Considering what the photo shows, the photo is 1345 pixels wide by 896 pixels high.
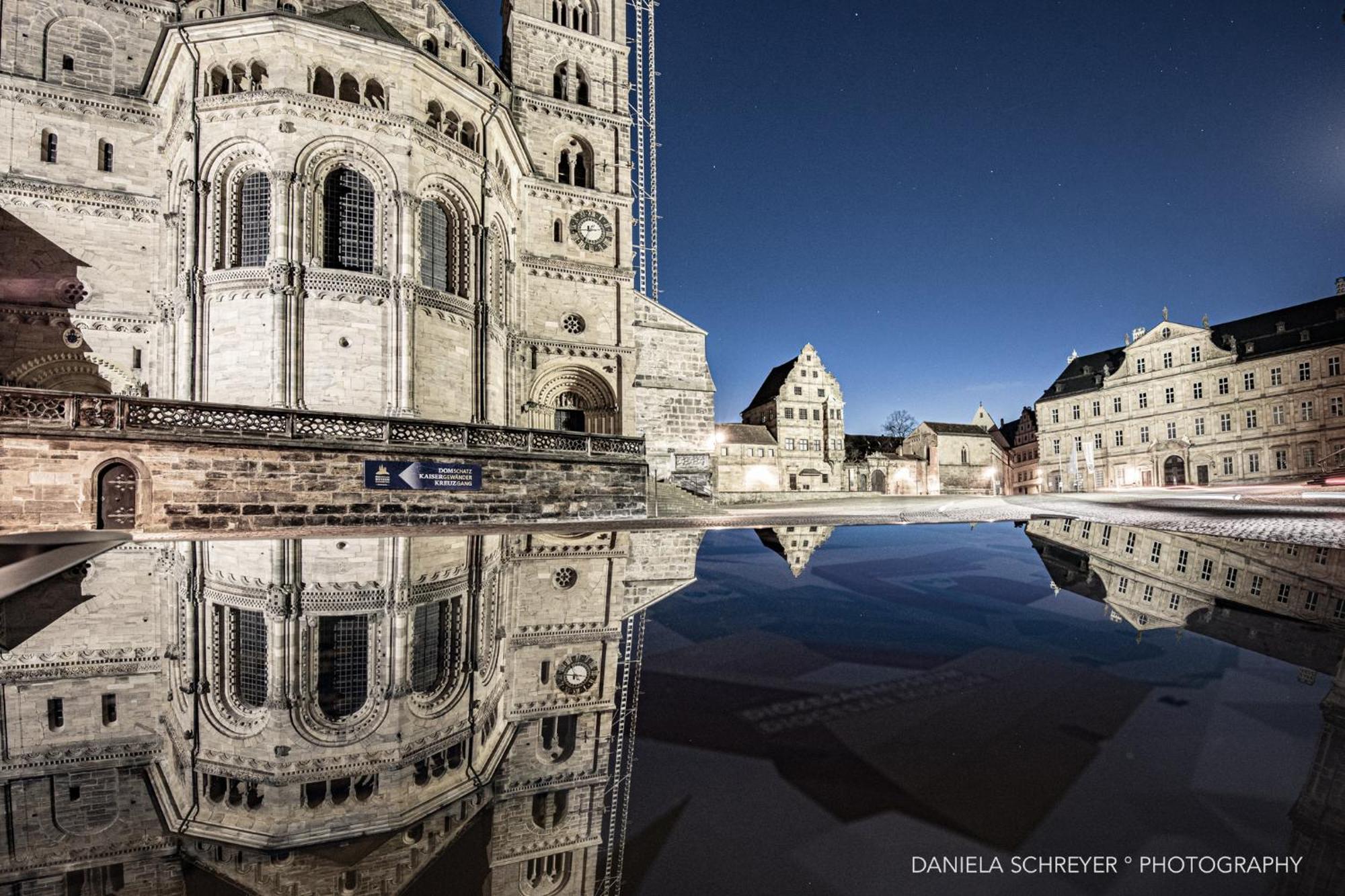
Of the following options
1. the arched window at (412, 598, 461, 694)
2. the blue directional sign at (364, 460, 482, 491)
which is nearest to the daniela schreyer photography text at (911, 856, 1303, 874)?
the arched window at (412, 598, 461, 694)

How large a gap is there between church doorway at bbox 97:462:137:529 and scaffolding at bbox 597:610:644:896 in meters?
13.3

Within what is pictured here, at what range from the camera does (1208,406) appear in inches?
1730

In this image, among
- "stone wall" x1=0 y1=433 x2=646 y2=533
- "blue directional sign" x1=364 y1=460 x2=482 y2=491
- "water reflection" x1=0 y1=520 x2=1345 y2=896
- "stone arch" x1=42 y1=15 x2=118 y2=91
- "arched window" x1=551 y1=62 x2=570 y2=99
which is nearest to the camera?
"water reflection" x1=0 y1=520 x2=1345 y2=896

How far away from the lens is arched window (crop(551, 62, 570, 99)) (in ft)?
81.1

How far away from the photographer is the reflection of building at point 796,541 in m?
6.36

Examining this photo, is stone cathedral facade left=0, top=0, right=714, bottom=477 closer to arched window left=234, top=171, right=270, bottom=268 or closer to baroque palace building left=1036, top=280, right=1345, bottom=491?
arched window left=234, top=171, right=270, bottom=268

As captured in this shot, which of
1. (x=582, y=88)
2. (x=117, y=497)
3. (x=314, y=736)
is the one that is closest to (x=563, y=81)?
(x=582, y=88)

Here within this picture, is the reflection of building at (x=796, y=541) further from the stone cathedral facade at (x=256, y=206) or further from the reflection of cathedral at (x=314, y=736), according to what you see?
the stone cathedral facade at (x=256, y=206)

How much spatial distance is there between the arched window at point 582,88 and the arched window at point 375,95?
→ 10141 mm

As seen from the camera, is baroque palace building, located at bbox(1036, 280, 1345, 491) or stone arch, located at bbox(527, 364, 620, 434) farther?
baroque palace building, located at bbox(1036, 280, 1345, 491)

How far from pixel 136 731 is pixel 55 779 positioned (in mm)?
519

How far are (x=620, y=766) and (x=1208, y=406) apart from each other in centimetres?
6056

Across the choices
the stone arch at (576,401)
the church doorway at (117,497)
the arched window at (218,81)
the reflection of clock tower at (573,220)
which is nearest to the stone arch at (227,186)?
the arched window at (218,81)

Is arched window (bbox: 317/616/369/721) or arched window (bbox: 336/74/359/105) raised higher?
arched window (bbox: 336/74/359/105)
